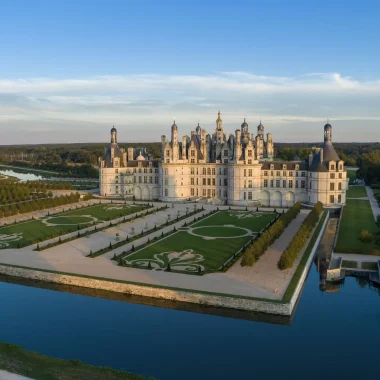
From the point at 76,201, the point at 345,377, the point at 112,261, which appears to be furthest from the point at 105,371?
the point at 76,201

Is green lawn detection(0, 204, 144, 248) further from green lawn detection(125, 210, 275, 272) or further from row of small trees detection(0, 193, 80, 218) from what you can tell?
green lawn detection(125, 210, 275, 272)

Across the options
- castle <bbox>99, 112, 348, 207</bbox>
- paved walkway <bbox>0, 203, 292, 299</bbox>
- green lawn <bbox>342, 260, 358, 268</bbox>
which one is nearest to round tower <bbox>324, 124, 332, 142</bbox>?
castle <bbox>99, 112, 348, 207</bbox>

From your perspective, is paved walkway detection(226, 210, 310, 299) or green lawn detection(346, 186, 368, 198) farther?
green lawn detection(346, 186, 368, 198)

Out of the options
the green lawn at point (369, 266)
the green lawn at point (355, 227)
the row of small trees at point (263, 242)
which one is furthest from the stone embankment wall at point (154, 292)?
the green lawn at point (355, 227)

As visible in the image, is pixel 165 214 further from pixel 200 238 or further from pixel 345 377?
pixel 345 377

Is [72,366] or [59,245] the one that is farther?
[59,245]

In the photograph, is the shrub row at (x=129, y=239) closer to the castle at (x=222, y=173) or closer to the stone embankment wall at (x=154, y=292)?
the stone embankment wall at (x=154, y=292)
